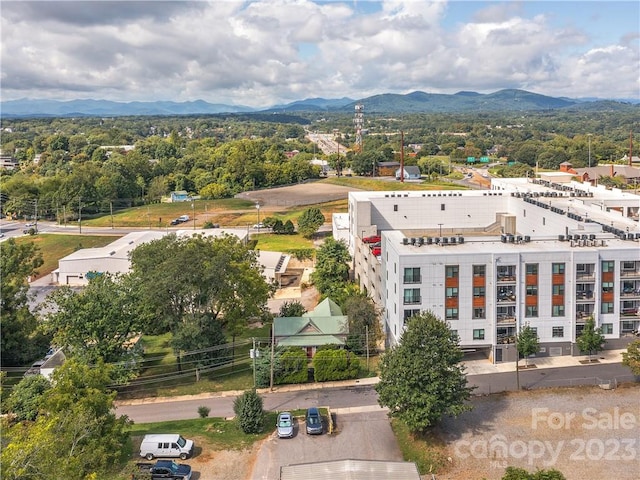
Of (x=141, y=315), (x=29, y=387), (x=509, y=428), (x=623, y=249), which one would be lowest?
(x=509, y=428)

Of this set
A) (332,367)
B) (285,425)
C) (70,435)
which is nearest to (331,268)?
(332,367)

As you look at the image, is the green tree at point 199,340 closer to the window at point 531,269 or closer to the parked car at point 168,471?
the parked car at point 168,471

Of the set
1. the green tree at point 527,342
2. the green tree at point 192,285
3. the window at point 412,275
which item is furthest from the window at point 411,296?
the green tree at point 192,285

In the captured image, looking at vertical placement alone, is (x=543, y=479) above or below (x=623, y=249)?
below

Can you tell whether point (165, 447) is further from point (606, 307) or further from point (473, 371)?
point (606, 307)

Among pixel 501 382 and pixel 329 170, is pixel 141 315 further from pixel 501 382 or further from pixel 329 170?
pixel 329 170

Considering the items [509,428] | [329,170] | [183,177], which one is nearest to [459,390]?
[509,428]
